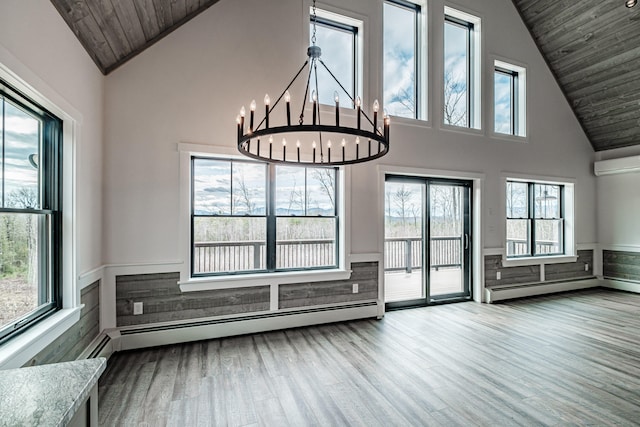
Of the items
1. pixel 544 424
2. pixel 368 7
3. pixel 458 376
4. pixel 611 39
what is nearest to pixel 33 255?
pixel 458 376

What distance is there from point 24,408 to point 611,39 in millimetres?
8050

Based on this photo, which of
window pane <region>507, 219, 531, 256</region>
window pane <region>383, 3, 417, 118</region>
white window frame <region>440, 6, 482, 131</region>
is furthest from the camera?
window pane <region>507, 219, 531, 256</region>

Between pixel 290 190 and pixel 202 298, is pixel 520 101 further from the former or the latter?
pixel 202 298

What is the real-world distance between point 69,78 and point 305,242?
9.85 ft

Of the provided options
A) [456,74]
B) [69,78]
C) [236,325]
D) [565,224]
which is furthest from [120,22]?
[565,224]

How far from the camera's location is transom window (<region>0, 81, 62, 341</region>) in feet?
6.40

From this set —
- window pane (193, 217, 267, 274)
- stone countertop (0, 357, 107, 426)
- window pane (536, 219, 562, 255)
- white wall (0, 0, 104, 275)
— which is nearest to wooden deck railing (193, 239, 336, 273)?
window pane (193, 217, 267, 274)

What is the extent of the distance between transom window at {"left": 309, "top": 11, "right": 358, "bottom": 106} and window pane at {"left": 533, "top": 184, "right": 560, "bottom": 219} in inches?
174

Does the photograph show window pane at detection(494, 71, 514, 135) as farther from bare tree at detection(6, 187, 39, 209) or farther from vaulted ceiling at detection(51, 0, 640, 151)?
bare tree at detection(6, 187, 39, 209)

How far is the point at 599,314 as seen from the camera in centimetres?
484

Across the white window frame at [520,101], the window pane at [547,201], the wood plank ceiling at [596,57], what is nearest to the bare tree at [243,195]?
the white window frame at [520,101]

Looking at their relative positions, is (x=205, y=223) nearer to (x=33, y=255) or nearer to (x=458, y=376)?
(x=33, y=255)

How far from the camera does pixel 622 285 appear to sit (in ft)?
21.1

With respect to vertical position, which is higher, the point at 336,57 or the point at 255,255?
the point at 336,57
